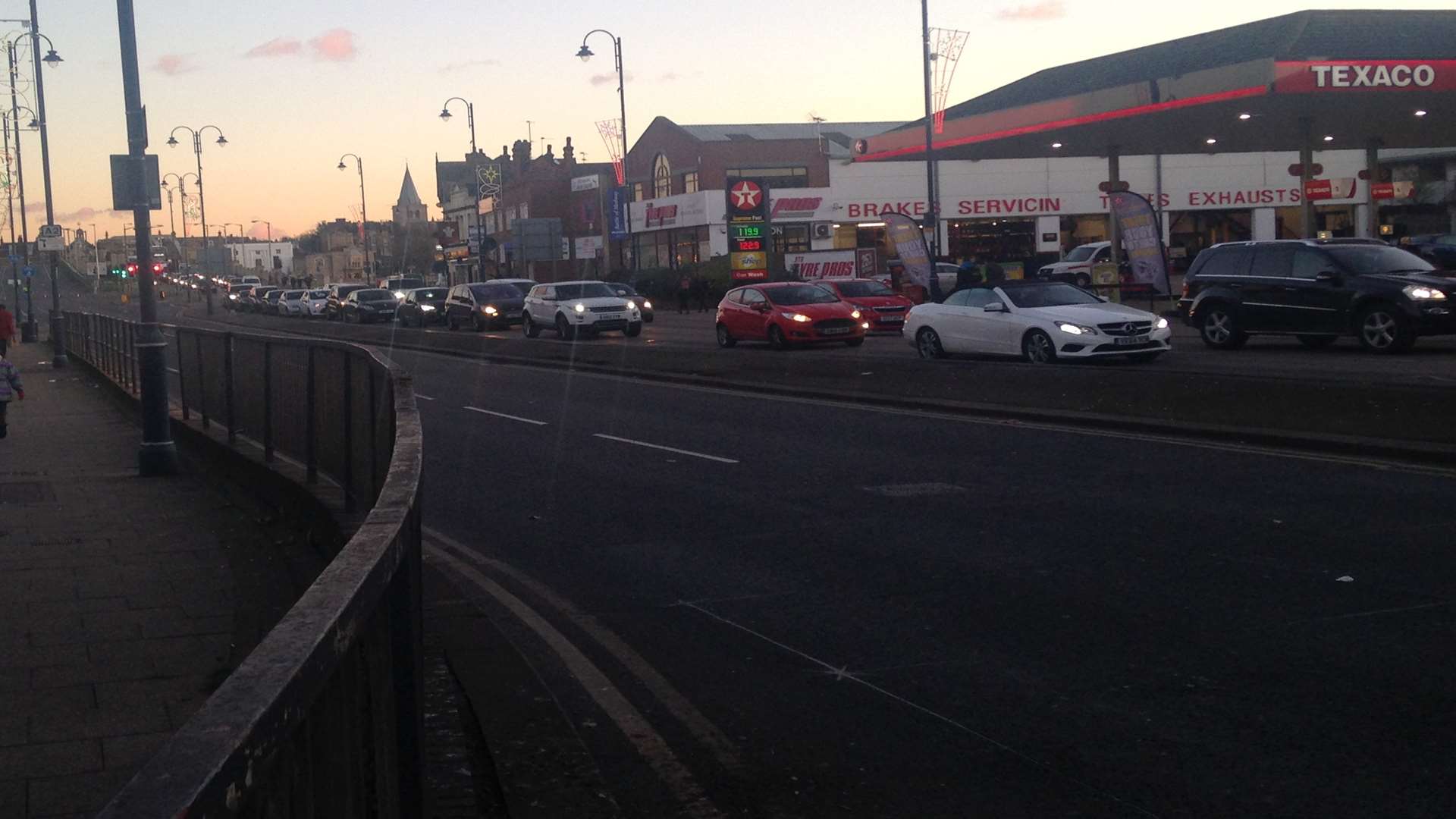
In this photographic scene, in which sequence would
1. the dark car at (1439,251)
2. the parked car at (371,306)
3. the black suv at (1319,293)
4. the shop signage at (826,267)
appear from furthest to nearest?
the parked car at (371,306) → the shop signage at (826,267) → the dark car at (1439,251) → the black suv at (1319,293)

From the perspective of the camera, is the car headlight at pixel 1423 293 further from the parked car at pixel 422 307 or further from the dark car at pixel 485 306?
the parked car at pixel 422 307

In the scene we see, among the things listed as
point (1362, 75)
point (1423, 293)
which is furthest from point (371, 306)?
point (1423, 293)

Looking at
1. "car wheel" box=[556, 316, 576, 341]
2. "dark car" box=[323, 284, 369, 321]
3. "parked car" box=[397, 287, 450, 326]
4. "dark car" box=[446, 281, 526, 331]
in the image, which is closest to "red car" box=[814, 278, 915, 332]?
"car wheel" box=[556, 316, 576, 341]

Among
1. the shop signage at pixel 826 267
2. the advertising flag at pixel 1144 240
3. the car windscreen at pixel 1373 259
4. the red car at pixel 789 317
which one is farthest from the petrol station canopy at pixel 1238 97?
the car windscreen at pixel 1373 259

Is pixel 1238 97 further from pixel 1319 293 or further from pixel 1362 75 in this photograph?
pixel 1319 293

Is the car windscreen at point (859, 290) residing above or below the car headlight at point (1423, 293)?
above

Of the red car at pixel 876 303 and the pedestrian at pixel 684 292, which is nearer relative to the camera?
the red car at pixel 876 303

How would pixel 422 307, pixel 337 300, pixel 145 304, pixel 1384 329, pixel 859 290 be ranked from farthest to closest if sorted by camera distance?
1. pixel 337 300
2. pixel 422 307
3. pixel 859 290
4. pixel 1384 329
5. pixel 145 304

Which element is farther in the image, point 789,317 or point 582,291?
point 582,291

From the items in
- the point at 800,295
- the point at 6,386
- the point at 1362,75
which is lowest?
the point at 6,386

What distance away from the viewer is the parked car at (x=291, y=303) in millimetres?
78000

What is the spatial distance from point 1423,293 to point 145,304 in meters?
17.4

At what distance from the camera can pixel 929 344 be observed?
82.2 ft

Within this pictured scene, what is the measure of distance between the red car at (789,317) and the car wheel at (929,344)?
523 centimetres
